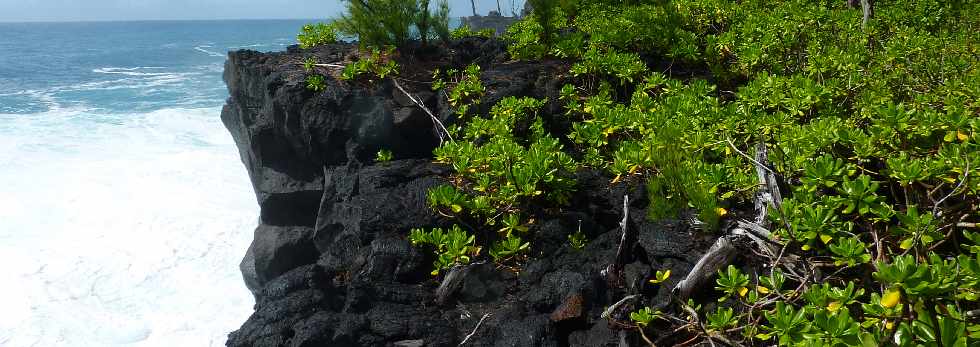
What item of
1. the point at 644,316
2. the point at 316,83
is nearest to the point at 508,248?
the point at 644,316

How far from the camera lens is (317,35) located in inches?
345

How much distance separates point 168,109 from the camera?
23.1 metres

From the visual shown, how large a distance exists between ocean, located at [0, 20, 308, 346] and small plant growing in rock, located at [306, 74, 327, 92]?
411 centimetres

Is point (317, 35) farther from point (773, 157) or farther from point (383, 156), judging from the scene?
point (773, 157)

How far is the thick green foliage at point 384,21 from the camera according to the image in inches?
294

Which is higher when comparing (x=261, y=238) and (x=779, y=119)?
(x=779, y=119)

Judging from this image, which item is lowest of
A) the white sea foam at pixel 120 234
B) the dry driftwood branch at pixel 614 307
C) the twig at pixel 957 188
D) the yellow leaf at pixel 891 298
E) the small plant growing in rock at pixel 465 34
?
the white sea foam at pixel 120 234

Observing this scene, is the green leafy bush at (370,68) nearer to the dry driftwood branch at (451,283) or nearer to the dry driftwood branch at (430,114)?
the dry driftwood branch at (430,114)

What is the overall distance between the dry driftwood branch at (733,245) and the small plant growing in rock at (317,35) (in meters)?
6.91

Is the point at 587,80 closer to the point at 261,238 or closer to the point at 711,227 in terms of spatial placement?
the point at 711,227

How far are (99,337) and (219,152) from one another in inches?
384

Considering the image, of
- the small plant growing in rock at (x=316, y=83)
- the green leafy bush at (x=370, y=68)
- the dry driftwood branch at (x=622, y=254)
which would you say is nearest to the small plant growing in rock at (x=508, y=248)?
the dry driftwood branch at (x=622, y=254)

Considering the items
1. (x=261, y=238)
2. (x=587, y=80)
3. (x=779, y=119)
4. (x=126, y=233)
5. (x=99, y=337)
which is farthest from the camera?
(x=126, y=233)

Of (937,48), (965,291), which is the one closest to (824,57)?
(937,48)
